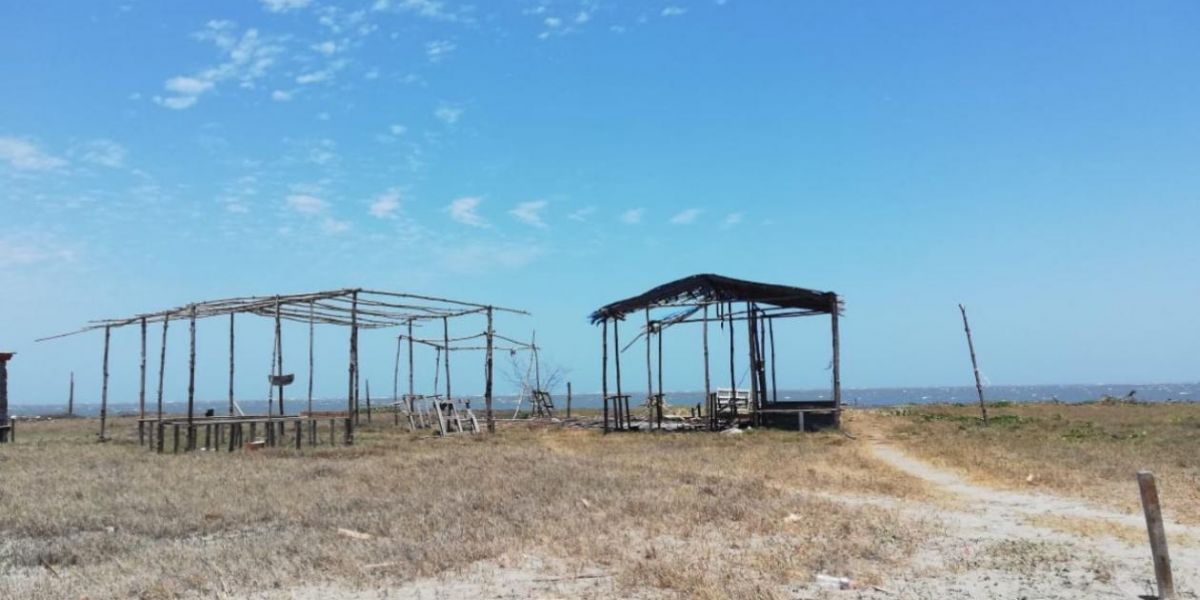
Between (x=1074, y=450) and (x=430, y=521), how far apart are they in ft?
40.0

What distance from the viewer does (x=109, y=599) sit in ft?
22.5

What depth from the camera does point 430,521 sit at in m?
9.61

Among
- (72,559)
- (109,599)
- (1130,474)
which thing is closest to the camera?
(109,599)

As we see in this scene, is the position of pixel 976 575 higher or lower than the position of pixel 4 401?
lower

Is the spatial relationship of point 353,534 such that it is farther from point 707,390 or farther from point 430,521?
point 707,390

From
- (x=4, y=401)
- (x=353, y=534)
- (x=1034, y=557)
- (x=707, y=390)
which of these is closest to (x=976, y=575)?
(x=1034, y=557)

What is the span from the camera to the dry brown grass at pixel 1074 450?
11945 millimetres

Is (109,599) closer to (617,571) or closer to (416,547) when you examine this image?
(416,547)

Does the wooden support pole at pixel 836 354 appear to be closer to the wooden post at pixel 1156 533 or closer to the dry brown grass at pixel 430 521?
the dry brown grass at pixel 430 521

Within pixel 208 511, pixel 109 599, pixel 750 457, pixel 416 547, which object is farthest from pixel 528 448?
pixel 109 599

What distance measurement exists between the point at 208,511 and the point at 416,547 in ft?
11.9

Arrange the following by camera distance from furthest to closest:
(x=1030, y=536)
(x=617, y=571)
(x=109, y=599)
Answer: (x=1030, y=536) < (x=617, y=571) < (x=109, y=599)

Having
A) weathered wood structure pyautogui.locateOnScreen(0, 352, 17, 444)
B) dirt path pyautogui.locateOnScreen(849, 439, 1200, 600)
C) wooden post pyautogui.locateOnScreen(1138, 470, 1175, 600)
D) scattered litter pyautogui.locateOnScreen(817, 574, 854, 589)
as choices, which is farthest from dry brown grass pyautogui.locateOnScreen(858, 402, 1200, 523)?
weathered wood structure pyautogui.locateOnScreen(0, 352, 17, 444)

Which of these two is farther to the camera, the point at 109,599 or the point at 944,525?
the point at 944,525
